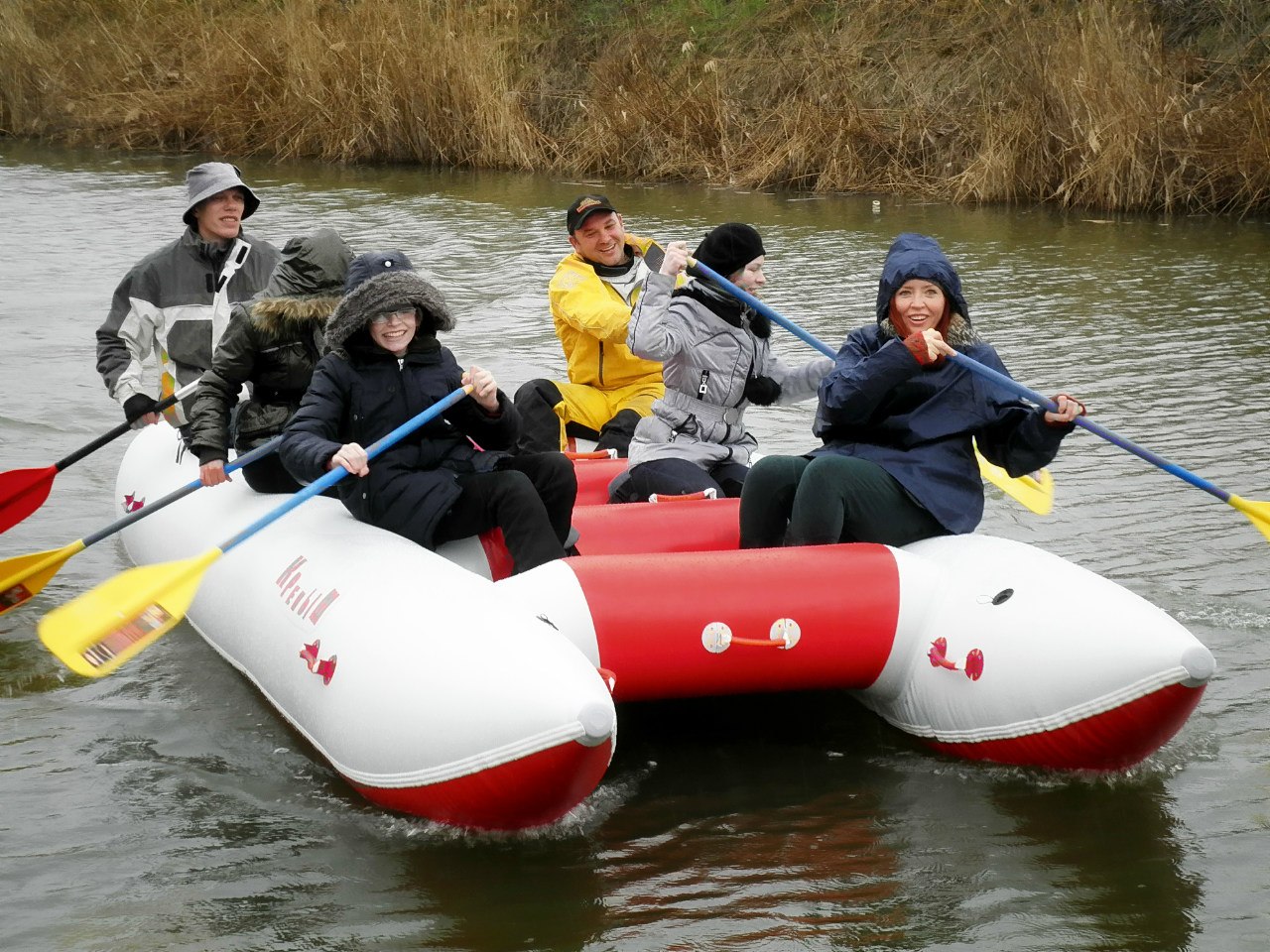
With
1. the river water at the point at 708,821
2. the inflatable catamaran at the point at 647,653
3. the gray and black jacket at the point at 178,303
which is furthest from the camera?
the gray and black jacket at the point at 178,303

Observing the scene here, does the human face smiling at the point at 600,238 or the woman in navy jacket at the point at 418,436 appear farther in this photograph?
the human face smiling at the point at 600,238

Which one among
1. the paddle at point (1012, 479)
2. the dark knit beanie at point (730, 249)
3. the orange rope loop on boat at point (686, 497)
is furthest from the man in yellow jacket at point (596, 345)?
the orange rope loop on boat at point (686, 497)

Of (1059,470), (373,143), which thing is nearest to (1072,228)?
(1059,470)

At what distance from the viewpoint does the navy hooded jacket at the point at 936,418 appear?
4449mm

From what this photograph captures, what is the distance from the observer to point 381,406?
4.60 m

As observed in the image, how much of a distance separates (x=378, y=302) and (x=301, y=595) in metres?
0.81

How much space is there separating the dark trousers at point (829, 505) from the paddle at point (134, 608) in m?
0.91

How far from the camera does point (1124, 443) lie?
15.1 ft

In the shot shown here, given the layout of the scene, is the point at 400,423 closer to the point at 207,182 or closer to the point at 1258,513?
the point at 207,182

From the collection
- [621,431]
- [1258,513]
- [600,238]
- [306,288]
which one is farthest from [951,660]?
[600,238]

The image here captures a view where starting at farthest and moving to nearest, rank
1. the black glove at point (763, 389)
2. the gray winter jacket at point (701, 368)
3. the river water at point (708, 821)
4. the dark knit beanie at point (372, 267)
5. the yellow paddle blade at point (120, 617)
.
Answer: the black glove at point (763, 389) < the gray winter jacket at point (701, 368) < the dark knit beanie at point (372, 267) < the yellow paddle blade at point (120, 617) < the river water at point (708, 821)

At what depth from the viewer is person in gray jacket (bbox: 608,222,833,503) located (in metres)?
5.16

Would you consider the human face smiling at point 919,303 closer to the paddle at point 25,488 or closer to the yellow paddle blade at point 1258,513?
the yellow paddle blade at point 1258,513

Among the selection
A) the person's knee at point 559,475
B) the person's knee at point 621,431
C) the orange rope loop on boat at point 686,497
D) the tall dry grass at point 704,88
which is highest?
the tall dry grass at point 704,88
